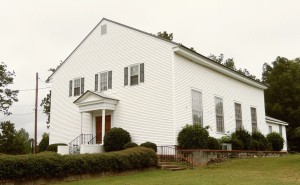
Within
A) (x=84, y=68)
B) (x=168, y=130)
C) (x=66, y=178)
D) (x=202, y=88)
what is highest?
(x=84, y=68)

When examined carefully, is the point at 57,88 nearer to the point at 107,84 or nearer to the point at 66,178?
the point at 107,84

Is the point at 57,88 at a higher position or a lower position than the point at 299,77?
lower

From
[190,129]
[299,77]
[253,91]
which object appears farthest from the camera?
[299,77]

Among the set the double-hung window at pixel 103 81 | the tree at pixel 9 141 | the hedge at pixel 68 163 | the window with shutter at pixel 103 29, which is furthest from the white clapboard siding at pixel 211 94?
the tree at pixel 9 141

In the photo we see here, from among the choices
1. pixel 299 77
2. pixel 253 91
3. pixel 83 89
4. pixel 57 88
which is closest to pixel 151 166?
pixel 83 89

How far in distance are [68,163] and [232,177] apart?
614 cm

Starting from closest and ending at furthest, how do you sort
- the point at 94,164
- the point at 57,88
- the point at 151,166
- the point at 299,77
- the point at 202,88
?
1. the point at 94,164
2. the point at 151,166
3. the point at 202,88
4. the point at 57,88
5. the point at 299,77

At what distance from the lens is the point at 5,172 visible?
11.8 metres

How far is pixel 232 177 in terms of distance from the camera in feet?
42.5

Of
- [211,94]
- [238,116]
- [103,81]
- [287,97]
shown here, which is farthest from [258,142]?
[287,97]

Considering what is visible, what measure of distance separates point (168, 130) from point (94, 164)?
6332 mm

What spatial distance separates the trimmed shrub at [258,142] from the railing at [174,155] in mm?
7705

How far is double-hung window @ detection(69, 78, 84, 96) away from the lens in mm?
25594

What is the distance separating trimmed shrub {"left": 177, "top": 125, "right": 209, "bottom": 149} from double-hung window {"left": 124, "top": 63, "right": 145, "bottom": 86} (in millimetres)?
4438
